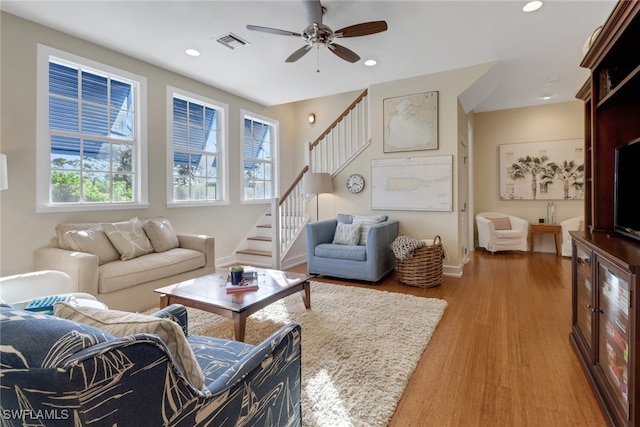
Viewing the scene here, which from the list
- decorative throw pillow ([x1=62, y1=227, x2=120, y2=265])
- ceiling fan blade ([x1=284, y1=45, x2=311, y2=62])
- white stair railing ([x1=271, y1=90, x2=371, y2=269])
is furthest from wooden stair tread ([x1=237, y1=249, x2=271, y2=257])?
ceiling fan blade ([x1=284, y1=45, x2=311, y2=62])

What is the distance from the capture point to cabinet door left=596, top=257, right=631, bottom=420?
1.44m

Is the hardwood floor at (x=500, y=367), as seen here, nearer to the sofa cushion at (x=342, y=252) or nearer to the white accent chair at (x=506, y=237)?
the sofa cushion at (x=342, y=252)

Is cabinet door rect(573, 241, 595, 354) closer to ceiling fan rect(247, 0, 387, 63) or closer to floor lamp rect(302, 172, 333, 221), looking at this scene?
ceiling fan rect(247, 0, 387, 63)

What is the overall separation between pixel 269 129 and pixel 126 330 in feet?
20.0

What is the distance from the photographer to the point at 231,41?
3.53m

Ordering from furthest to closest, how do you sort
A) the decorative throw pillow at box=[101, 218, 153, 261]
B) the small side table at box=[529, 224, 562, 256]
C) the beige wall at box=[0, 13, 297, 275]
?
the small side table at box=[529, 224, 562, 256], the decorative throw pillow at box=[101, 218, 153, 261], the beige wall at box=[0, 13, 297, 275]

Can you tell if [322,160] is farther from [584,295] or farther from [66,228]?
[584,295]

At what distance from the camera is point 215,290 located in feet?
8.25

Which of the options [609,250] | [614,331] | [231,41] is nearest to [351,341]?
[614,331]

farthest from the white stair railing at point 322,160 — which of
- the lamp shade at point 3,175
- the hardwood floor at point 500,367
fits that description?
the lamp shade at point 3,175

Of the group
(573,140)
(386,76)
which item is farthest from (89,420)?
(573,140)

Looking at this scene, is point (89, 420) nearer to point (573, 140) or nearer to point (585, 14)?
point (585, 14)

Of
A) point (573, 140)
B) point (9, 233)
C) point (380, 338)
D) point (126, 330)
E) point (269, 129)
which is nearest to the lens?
point (126, 330)

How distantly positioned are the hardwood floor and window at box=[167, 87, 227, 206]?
3393mm
